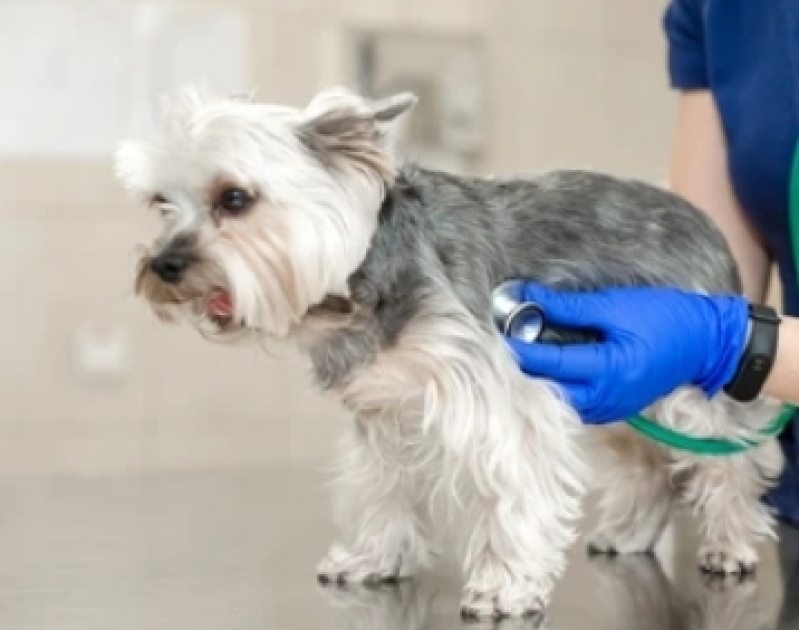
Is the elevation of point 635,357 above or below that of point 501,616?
above

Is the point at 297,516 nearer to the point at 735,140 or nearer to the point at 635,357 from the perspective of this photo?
the point at 635,357

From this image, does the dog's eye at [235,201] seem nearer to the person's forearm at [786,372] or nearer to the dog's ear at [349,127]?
the dog's ear at [349,127]

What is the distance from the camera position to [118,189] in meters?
2.31

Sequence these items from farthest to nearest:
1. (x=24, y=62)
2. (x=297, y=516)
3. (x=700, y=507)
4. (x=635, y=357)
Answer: (x=24, y=62), (x=297, y=516), (x=700, y=507), (x=635, y=357)

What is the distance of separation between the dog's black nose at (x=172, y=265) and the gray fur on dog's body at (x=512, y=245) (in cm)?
13

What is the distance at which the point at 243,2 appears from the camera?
2.36 m

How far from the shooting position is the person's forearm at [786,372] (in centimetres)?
138

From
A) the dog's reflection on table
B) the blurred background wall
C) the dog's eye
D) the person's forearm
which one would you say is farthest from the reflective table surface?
the blurred background wall

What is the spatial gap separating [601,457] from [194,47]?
107 centimetres

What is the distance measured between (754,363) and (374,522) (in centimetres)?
34

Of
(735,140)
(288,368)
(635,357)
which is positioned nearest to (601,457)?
(635,357)

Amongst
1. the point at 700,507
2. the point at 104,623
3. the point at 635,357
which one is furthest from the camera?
the point at 700,507

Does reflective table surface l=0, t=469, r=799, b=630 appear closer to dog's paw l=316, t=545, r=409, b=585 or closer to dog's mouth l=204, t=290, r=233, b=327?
dog's paw l=316, t=545, r=409, b=585

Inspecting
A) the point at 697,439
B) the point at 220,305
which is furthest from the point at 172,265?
the point at 697,439
